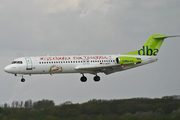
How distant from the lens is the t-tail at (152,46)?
75.6 metres

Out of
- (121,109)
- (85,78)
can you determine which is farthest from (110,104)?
(85,78)

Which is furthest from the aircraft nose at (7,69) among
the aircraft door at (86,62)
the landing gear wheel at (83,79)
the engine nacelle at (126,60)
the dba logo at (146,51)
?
the dba logo at (146,51)

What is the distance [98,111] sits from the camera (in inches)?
2948

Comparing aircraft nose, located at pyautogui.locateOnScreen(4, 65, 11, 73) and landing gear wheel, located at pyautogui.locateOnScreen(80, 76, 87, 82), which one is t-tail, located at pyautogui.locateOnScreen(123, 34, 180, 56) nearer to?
landing gear wheel, located at pyautogui.locateOnScreen(80, 76, 87, 82)

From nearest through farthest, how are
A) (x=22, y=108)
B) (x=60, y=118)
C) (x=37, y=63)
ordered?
(x=37, y=63), (x=60, y=118), (x=22, y=108)

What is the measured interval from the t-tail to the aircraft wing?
6.15 m

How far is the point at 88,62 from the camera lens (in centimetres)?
7044

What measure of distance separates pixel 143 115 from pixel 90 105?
977 cm

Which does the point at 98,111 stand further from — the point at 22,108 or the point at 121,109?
the point at 22,108

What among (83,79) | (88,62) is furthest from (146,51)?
(83,79)

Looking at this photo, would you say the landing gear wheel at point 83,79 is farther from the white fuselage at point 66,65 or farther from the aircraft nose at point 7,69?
the aircraft nose at point 7,69

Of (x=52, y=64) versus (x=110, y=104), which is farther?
(x=110, y=104)

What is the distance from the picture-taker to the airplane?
66.6 metres

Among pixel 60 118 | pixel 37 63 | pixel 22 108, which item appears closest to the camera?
pixel 37 63
